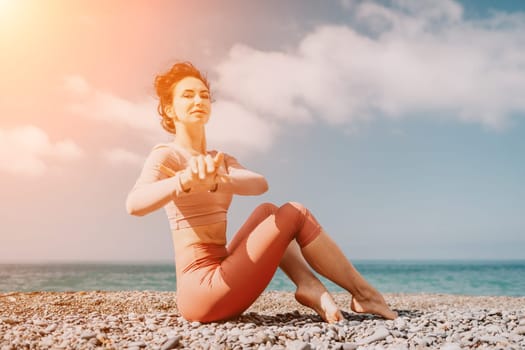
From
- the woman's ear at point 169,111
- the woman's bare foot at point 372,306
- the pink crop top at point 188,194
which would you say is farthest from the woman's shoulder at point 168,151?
the woman's bare foot at point 372,306

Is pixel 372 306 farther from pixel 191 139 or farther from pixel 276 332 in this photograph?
pixel 191 139

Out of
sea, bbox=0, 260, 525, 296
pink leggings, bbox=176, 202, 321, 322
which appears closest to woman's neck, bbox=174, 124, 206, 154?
pink leggings, bbox=176, 202, 321, 322

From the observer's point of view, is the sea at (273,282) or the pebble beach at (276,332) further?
the sea at (273,282)

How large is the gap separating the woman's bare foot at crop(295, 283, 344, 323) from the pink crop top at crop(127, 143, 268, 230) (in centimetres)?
101

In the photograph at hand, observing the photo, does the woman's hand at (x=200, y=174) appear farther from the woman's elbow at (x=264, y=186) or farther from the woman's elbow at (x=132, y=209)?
the woman's elbow at (x=264, y=186)

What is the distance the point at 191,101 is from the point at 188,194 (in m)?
0.92

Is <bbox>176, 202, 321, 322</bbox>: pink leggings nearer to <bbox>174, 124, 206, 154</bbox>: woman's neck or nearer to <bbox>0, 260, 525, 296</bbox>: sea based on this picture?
<bbox>174, 124, 206, 154</bbox>: woman's neck

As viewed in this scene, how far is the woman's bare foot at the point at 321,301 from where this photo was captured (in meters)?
4.41

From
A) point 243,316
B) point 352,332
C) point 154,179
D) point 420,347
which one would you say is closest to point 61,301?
point 243,316

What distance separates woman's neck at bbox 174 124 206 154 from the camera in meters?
4.52

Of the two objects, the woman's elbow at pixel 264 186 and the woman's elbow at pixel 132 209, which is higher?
the woman's elbow at pixel 264 186

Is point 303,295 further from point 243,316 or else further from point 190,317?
point 190,317

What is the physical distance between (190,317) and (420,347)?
77.4 inches

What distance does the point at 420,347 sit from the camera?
11.8ft
